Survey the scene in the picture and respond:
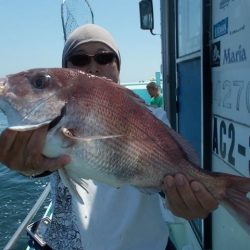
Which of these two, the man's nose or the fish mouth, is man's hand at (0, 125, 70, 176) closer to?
the fish mouth

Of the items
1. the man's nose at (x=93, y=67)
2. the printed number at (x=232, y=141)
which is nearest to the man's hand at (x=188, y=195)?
the printed number at (x=232, y=141)

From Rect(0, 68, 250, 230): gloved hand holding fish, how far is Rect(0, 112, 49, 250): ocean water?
4868 millimetres

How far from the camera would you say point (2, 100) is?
1.73 m

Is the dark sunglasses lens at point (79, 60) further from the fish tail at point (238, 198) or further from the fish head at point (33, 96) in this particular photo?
the fish tail at point (238, 198)

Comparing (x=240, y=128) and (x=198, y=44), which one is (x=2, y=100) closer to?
(x=240, y=128)

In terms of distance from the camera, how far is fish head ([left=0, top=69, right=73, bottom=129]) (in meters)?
1.70

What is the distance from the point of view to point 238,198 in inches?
63.1

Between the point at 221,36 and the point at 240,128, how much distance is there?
622mm

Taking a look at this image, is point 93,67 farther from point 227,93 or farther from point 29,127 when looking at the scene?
point 29,127

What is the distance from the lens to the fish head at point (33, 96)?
1.70 metres

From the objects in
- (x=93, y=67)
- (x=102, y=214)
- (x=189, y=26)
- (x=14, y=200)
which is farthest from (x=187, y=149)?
(x=14, y=200)

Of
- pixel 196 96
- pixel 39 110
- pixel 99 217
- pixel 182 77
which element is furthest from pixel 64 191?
pixel 182 77

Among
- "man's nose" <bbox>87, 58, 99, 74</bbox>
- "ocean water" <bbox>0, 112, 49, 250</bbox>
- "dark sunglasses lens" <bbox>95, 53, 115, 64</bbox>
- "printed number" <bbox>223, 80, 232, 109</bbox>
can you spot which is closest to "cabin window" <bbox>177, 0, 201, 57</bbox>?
"printed number" <bbox>223, 80, 232, 109</bbox>

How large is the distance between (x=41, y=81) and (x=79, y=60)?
2.45 feet
